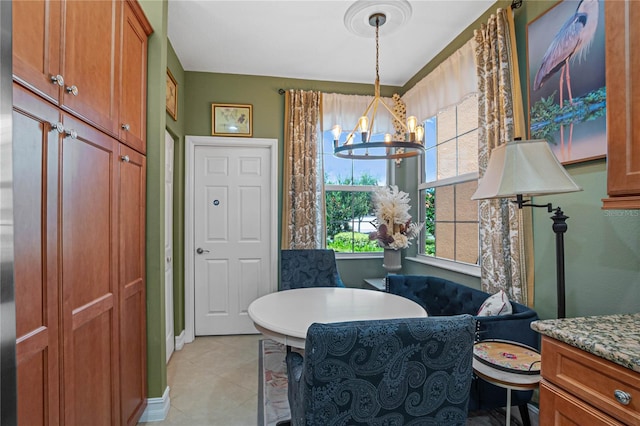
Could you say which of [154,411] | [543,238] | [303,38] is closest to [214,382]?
[154,411]

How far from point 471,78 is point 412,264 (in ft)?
6.31

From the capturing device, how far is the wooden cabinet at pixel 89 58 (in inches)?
40.2

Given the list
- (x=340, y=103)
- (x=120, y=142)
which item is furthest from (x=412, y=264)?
(x=120, y=142)

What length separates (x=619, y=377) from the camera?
3.18 ft

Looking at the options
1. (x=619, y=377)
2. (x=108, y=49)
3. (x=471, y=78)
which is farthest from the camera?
(x=471, y=78)

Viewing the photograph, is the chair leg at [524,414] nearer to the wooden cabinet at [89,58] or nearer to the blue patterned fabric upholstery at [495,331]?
the blue patterned fabric upholstery at [495,331]

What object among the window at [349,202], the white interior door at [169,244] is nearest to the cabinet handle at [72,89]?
the white interior door at [169,244]

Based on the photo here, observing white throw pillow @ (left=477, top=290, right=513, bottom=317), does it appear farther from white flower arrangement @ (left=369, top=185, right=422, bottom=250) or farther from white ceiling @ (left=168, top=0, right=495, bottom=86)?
white ceiling @ (left=168, top=0, right=495, bottom=86)

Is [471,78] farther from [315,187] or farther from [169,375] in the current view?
[169,375]

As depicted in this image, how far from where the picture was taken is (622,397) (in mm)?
958

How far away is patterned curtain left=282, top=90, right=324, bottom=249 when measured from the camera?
3.55m

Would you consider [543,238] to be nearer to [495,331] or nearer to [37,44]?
[495,331]

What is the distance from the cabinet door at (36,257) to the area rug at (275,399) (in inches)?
52.2

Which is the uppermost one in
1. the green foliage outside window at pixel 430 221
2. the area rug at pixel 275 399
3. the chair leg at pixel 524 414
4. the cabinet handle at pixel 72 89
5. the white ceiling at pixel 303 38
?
the white ceiling at pixel 303 38
